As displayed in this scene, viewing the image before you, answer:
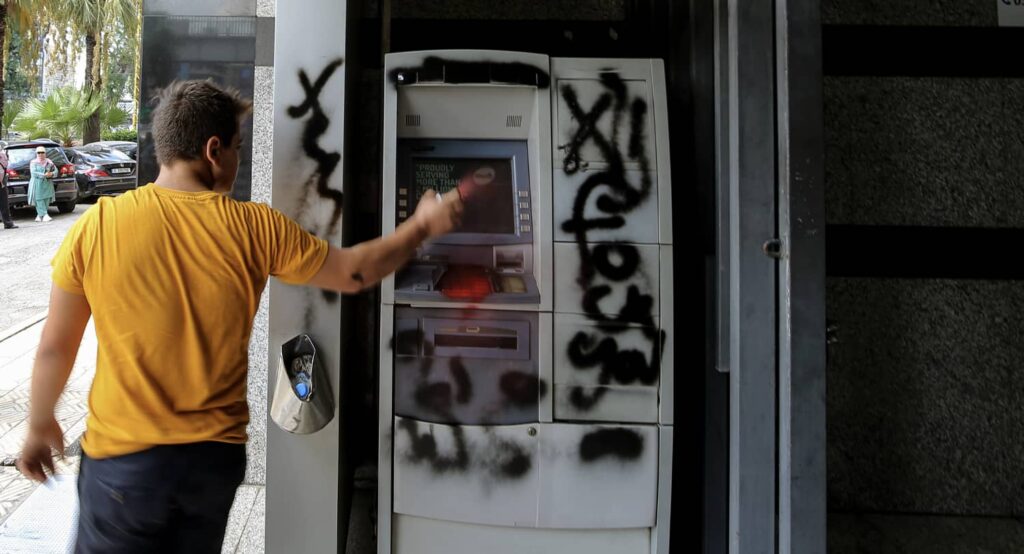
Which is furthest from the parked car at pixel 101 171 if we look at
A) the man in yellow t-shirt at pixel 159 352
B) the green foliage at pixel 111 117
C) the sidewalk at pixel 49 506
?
the man in yellow t-shirt at pixel 159 352

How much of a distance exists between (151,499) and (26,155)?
14.5 metres

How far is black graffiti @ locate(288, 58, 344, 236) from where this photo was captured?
7.32ft

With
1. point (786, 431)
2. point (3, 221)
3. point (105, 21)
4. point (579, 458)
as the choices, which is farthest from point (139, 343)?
point (105, 21)

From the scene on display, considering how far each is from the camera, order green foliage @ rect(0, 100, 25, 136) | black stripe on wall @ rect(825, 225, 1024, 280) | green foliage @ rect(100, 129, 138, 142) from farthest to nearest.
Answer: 1. green foliage @ rect(100, 129, 138, 142)
2. green foliage @ rect(0, 100, 25, 136)
3. black stripe on wall @ rect(825, 225, 1024, 280)

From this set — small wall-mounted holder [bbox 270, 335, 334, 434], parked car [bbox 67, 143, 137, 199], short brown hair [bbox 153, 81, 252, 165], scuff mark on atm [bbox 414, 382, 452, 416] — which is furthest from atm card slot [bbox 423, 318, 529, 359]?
parked car [bbox 67, 143, 137, 199]

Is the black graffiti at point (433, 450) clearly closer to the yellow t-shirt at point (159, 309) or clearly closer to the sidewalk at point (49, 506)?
the yellow t-shirt at point (159, 309)

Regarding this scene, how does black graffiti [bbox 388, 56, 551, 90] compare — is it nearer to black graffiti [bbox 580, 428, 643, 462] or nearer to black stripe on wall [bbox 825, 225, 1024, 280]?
black graffiti [bbox 580, 428, 643, 462]

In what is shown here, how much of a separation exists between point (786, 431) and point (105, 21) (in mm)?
21175

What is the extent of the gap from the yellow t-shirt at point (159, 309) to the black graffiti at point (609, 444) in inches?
45.5

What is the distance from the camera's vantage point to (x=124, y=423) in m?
1.42

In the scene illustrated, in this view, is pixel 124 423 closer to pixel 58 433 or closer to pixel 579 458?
pixel 58 433

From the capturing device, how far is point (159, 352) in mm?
1442

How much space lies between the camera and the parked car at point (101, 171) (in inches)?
555

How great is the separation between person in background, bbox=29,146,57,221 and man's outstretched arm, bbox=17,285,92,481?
12634 millimetres
